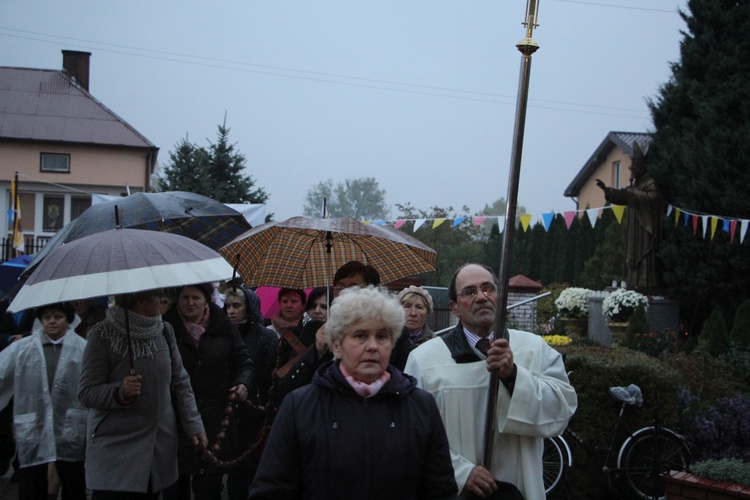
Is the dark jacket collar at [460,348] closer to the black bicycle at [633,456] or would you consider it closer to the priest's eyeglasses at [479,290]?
the priest's eyeglasses at [479,290]

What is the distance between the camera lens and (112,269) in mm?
4734

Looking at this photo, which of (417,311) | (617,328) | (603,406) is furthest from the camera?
(617,328)

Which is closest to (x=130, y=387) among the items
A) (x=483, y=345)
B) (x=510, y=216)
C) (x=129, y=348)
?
(x=129, y=348)

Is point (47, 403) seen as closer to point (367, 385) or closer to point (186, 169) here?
point (367, 385)

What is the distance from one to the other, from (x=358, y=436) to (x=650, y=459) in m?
5.61

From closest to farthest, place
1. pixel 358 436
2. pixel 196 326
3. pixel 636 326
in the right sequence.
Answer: pixel 358 436, pixel 196 326, pixel 636 326

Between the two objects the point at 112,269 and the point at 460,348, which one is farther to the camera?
the point at 112,269

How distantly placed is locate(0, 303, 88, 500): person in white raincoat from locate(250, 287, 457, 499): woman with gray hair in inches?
145

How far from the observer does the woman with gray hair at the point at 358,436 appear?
3061mm

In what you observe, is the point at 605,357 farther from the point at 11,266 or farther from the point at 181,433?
the point at 11,266

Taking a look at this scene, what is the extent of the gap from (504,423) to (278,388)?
65.1 inches


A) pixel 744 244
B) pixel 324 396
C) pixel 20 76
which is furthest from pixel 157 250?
pixel 20 76

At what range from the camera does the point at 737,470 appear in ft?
20.2

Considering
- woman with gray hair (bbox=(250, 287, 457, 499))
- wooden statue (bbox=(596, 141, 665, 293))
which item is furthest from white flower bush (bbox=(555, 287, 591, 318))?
woman with gray hair (bbox=(250, 287, 457, 499))
